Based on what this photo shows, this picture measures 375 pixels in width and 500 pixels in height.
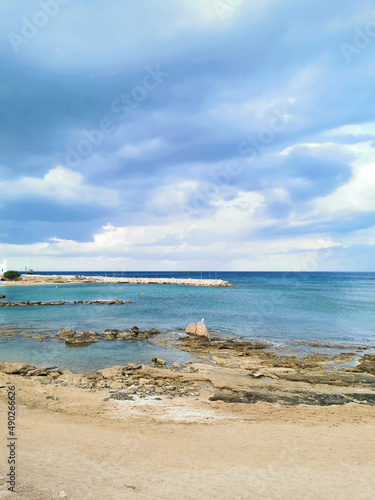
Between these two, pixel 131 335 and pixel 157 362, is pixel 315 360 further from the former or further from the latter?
pixel 131 335

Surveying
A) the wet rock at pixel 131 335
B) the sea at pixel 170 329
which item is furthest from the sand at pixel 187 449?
the wet rock at pixel 131 335

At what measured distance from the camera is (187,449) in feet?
32.3

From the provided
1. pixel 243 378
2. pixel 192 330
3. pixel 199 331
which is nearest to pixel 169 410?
pixel 243 378

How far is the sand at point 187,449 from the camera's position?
7.50 m

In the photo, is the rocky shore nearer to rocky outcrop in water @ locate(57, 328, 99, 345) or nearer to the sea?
the sea

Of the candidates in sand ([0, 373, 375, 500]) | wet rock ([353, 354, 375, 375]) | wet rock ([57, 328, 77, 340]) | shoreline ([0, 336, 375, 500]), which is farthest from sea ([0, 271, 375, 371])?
sand ([0, 373, 375, 500])

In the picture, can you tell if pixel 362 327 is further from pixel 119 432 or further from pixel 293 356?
pixel 119 432

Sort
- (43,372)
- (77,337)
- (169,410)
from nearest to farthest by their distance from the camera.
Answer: (169,410) < (43,372) < (77,337)

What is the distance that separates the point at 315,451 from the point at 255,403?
470 centimetres

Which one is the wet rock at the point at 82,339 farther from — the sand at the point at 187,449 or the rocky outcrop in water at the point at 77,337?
the sand at the point at 187,449

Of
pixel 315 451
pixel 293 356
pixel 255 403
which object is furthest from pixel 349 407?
pixel 293 356

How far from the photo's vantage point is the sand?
7.50m

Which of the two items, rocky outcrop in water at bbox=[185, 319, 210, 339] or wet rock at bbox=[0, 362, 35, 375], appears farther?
rocky outcrop in water at bbox=[185, 319, 210, 339]

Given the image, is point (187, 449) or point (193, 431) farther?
point (193, 431)
